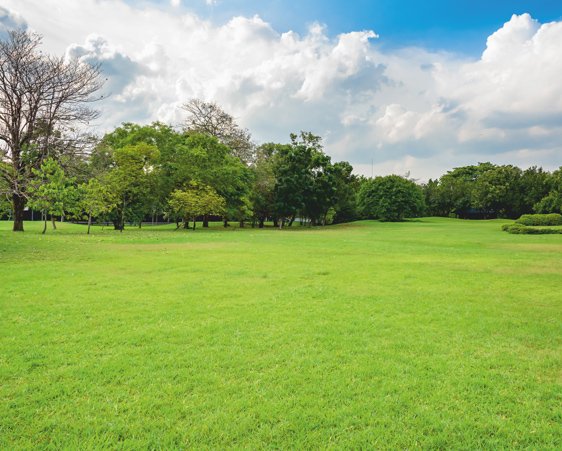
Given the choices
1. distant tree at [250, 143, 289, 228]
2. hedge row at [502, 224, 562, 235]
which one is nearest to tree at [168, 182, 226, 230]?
distant tree at [250, 143, 289, 228]

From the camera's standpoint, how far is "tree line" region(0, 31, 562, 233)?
28547mm

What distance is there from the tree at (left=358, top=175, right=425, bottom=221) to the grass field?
177 ft

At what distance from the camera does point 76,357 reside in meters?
5.49

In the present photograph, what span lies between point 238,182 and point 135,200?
36.2 ft

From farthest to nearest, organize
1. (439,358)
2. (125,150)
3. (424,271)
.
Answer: (125,150) < (424,271) < (439,358)

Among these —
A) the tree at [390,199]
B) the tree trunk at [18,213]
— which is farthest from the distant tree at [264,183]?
the tree trunk at [18,213]

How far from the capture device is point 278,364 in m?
5.33

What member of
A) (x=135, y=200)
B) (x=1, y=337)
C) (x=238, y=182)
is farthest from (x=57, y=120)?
(x=1, y=337)

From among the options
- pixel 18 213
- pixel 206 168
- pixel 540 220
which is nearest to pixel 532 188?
pixel 540 220

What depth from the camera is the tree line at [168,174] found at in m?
28.5

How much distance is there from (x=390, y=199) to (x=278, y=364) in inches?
2427

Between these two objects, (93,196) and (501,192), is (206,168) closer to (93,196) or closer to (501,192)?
(93,196)

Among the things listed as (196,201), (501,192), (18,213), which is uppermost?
(501,192)

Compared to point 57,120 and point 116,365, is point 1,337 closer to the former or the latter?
point 116,365
